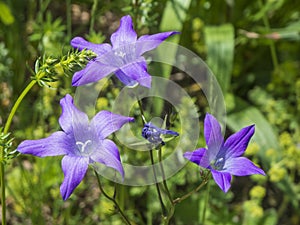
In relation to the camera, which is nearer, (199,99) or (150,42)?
(150,42)

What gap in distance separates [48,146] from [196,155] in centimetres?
36

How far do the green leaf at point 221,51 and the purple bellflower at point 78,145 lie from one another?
1.25 metres

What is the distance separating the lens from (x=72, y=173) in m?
1.32

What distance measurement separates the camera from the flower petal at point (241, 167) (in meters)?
1.42

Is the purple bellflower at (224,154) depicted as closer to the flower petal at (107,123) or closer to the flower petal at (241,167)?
the flower petal at (241,167)

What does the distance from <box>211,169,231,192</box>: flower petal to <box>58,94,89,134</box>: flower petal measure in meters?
0.38

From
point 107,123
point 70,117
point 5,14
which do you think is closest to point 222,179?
point 107,123

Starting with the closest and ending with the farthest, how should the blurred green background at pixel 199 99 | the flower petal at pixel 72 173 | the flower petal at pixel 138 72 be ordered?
1. the flower petal at pixel 72 173
2. the flower petal at pixel 138 72
3. the blurred green background at pixel 199 99

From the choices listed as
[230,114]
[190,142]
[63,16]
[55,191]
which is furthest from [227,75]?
[63,16]

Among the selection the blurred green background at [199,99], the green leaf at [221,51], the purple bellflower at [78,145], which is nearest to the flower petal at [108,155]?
the purple bellflower at [78,145]

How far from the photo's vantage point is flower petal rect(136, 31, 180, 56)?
147 cm

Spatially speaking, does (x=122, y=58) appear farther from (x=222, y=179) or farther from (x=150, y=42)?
(x=222, y=179)

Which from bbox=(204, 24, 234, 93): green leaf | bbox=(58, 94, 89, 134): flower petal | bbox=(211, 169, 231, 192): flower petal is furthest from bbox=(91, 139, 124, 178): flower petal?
bbox=(204, 24, 234, 93): green leaf

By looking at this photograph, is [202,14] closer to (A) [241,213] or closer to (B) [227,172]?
(A) [241,213]
